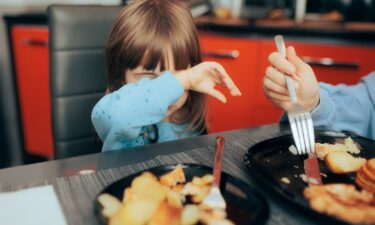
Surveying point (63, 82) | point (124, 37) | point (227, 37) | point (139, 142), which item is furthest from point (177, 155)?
point (227, 37)

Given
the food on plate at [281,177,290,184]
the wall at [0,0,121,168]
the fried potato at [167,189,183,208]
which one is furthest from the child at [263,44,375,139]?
the wall at [0,0,121,168]

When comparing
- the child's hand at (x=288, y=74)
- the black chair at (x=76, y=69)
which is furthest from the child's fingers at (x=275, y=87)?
the black chair at (x=76, y=69)

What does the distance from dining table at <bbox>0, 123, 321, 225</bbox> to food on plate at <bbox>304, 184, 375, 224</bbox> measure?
24 mm

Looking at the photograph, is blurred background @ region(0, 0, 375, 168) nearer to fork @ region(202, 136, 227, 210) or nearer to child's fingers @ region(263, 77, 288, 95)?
child's fingers @ region(263, 77, 288, 95)

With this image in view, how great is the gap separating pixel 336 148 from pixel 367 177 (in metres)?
0.14

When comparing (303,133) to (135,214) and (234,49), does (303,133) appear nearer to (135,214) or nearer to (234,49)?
(135,214)

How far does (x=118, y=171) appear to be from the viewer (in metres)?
0.64

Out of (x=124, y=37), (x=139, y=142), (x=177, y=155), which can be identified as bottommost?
(x=139, y=142)

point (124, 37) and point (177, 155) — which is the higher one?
point (124, 37)

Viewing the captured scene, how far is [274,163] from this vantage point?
2.18 ft

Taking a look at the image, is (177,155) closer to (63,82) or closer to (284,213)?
(284,213)

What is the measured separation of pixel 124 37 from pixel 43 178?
516 millimetres

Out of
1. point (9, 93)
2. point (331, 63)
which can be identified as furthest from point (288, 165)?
point (9, 93)

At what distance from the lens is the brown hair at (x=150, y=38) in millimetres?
992
